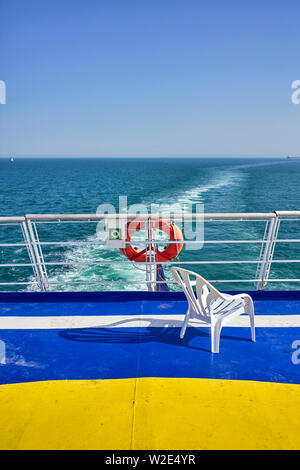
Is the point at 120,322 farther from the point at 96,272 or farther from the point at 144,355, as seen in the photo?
the point at 96,272

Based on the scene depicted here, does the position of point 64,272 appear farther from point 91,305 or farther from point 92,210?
point 92,210

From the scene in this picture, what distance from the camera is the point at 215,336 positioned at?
96.3 inches

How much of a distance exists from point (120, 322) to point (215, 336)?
3.15 feet

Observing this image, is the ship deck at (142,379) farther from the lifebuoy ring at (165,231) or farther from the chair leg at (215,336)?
the lifebuoy ring at (165,231)

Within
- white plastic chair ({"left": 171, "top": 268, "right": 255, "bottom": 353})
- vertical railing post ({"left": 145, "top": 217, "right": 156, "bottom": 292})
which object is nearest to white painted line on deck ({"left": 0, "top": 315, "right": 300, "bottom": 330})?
white plastic chair ({"left": 171, "top": 268, "right": 255, "bottom": 353})

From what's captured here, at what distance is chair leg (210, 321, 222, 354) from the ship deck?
2.3 inches

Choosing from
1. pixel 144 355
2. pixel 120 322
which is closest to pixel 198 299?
pixel 144 355

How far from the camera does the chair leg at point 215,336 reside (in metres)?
2.42

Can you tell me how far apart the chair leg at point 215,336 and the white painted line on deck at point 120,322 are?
1.51 ft

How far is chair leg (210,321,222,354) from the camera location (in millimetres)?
2424

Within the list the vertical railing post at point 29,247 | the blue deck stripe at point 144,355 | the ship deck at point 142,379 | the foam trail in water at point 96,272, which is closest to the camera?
the ship deck at point 142,379

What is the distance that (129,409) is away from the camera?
189 cm

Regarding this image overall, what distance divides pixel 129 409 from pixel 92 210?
21.9 metres

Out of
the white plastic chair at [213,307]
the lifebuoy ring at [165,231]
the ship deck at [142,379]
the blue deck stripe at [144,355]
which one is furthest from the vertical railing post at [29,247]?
the white plastic chair at [213,307]
